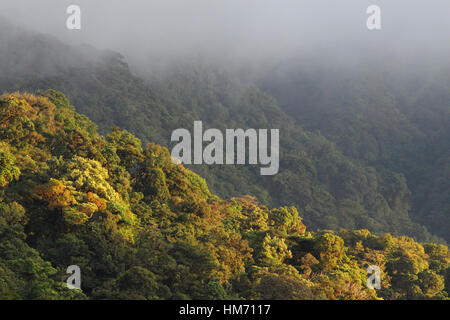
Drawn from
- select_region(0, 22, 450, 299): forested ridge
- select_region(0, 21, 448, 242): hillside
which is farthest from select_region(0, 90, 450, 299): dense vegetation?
select_region(0, 21, 448, 242): hillside

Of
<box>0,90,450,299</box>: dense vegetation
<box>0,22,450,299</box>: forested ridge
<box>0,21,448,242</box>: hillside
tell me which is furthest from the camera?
<box>0,21,448,242</box>: hillside

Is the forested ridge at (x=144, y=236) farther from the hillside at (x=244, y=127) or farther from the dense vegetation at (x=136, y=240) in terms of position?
the hillside at (x=244, y=127)

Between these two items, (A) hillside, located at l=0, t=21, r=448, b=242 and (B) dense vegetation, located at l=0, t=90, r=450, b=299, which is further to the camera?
(A) hillside, located at l=0, t=21, r=448, b=242

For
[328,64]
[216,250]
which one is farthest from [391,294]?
[328,64]

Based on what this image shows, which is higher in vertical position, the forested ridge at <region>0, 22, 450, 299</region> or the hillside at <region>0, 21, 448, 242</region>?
the hillside at <region>0, 21, 448, 242</region>

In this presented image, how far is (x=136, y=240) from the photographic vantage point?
2436 centimetres

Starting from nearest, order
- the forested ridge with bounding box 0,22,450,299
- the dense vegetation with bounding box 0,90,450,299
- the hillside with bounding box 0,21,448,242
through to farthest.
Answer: the dense vegetation with bounding box 0,90,450,299 → the forested ridge with bounding box 0,22,450,299 → the hillside with bounding box 0,21,448,242

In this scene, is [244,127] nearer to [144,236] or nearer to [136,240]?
[144,236]

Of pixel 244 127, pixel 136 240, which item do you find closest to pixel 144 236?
pixel 136 240

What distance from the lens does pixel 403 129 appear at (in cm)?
13950

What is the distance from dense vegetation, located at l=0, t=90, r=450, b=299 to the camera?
20.1 metres

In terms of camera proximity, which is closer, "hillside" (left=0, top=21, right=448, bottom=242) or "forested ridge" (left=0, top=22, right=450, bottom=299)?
"forested ridge" (left=0, top=22, right=450, bottom=299)

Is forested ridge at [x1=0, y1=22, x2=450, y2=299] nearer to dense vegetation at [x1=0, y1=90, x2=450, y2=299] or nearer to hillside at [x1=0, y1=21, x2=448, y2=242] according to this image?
dense vegetation at [x1=0, y1=90, x2=450, y2=299]
